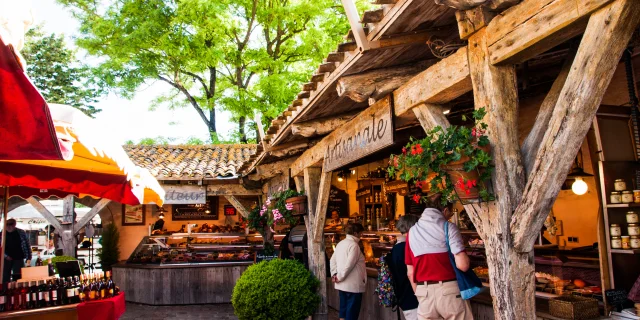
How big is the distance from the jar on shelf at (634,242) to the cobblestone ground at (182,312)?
5.19m

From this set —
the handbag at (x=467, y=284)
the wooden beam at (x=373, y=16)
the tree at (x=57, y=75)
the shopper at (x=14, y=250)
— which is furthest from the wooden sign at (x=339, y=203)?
the tree at (x=57, y=75)

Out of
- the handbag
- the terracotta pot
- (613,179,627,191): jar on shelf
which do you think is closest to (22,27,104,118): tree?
the terracotta pot

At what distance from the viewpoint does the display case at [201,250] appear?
11508 millimetres

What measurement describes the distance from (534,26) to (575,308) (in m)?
2.53

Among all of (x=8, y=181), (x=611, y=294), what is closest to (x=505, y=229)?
(x=611, y=294)

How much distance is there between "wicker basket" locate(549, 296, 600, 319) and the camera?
431 centimetres

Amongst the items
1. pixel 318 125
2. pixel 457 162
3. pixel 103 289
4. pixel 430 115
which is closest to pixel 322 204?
pixel 318 125

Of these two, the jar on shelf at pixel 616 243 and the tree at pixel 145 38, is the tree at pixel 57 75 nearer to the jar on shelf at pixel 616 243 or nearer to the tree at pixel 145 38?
the tree at pixel 145 38

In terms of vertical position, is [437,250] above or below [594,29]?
below

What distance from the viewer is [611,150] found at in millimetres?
5008

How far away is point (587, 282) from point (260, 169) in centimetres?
647

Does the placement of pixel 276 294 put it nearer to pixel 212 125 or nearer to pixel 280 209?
pixel 280 209

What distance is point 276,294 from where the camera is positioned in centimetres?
730

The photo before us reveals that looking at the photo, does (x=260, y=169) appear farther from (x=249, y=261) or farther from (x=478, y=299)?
(x=478, y=299)
